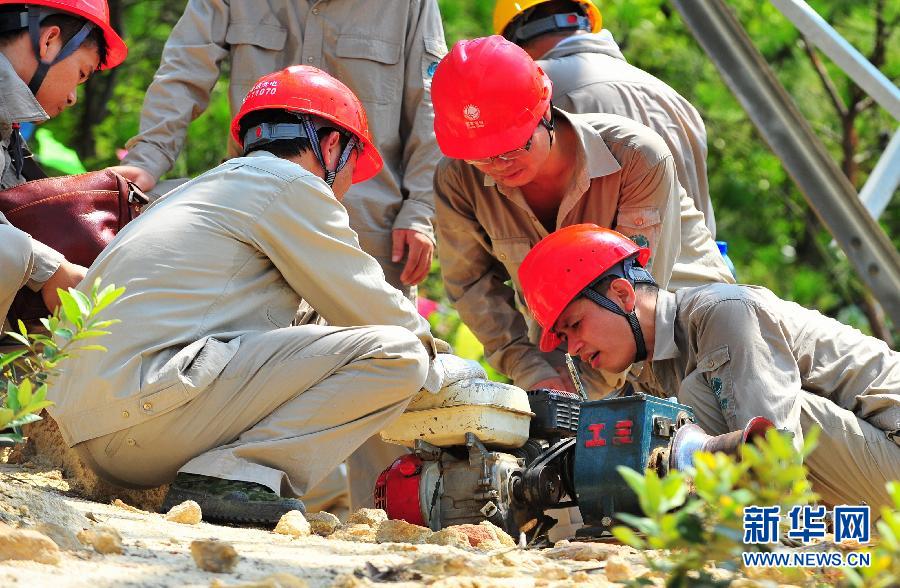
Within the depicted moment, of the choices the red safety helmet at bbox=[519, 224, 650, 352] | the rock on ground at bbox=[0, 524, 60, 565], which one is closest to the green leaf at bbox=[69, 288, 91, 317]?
the rock on ground at bbox=[0, 524, 60, 565]

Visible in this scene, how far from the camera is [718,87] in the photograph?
12.2m

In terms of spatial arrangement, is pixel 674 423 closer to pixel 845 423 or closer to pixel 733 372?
pixel 733 372

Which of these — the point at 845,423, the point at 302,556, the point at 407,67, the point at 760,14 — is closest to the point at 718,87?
the point at 760,14

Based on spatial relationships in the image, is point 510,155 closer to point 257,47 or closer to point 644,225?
point 644,225

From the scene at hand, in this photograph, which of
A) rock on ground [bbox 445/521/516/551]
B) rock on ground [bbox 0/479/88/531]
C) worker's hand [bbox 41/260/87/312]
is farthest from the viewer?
worker's hand [bbox 41/260/87/312]

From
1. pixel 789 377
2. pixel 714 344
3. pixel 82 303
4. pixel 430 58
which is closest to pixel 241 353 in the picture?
pixel 82 303

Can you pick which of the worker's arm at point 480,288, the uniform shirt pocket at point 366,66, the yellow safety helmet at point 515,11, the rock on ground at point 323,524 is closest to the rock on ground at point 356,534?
the rock on ground at point 323,524

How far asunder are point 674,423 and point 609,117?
1851 mm

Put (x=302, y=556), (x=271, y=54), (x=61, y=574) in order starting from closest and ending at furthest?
(x=61, y=574)
(x=302, y=556)
(x=271, y=54)

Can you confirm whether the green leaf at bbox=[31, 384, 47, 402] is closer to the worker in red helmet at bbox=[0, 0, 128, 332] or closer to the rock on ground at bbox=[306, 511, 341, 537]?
the rock on ground at bbox=[306, 511, 341, 537]

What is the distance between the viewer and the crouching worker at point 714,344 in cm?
399

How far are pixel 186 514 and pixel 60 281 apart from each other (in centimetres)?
112

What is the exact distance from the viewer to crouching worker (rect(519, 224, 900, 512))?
3.99 metres

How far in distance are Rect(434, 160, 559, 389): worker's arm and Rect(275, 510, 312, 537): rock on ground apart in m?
1.89
